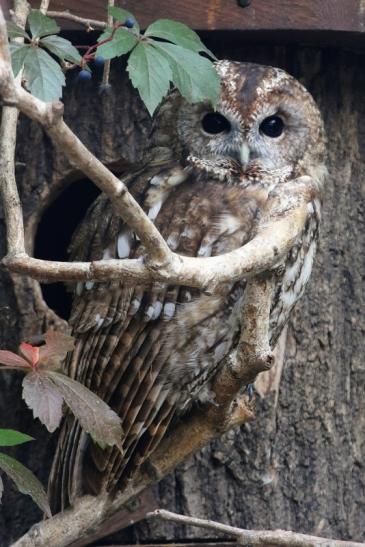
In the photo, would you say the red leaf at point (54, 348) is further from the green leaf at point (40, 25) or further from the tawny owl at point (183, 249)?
the green leaf at point (40, 25)

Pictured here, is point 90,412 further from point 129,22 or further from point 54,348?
point 129,22

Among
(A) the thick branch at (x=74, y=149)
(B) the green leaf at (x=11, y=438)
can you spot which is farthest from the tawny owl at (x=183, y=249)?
(A) the thick branch at (x=74, y=149)

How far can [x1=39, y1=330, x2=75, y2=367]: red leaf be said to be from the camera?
215 cm

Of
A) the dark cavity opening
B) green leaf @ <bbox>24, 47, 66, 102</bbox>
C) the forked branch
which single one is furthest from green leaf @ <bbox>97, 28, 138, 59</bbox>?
the dark cavity opening

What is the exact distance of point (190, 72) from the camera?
228 cm

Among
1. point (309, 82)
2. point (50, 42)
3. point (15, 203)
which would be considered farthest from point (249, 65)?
point (15, 203)

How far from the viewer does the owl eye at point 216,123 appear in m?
2.79

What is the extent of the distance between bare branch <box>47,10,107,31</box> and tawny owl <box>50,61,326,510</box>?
0.95 feet

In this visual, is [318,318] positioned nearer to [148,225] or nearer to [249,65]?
[249,65]

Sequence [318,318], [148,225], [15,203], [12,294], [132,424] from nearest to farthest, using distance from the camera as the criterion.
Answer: [148,225] → [15,203] → [132,424] → [12,294] → [318,318]

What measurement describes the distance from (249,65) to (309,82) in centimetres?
38

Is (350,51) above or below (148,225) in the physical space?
above

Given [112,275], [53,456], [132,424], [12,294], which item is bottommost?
[53,456]

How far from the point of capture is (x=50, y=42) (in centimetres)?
230
